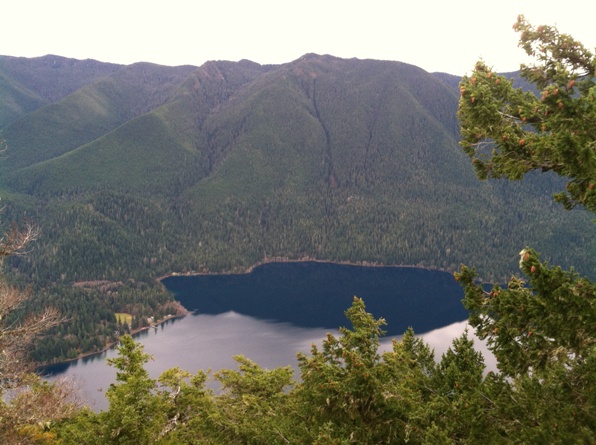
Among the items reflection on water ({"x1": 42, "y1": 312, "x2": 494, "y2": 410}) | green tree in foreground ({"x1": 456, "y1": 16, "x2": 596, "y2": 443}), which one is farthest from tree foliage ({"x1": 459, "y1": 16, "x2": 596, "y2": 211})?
reflection on water ({"x1": 42, "y1": 312, "x2": 494, "y2": 410})

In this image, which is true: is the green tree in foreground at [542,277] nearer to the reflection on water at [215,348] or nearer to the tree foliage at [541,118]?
the tree foliage at [541,118]

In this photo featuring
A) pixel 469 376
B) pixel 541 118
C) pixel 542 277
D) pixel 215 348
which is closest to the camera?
pixel 542 277

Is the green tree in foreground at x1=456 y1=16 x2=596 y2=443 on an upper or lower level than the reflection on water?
upper

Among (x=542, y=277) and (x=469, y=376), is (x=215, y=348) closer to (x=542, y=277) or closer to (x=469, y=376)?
(x=469, y=376)

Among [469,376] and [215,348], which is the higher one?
[469,376]

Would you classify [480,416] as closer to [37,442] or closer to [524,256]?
[524,256]

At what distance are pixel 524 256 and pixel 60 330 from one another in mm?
208399

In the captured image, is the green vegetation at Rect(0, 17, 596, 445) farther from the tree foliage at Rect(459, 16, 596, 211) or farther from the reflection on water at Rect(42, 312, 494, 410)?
the reflection on water at Rect(42, 312, 494, 410)

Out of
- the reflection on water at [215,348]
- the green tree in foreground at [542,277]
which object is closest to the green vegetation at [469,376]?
the green tree in foreground at [542,277]

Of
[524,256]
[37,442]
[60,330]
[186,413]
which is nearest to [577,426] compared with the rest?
[524,256]

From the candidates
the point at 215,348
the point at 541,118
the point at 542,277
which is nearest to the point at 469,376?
the point at 542,277

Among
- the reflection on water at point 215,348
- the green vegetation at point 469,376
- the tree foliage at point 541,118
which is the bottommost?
the reflection on water at point 215,348

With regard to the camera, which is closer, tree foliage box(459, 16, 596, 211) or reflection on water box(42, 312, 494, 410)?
tree foliage box(459, 16, 596, 211)

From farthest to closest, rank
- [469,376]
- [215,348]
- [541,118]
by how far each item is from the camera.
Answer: [215,348], [469,376], [541,118]
